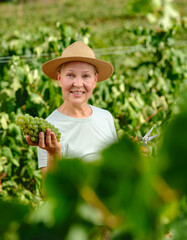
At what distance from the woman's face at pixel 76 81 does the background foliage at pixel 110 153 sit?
0.29 m

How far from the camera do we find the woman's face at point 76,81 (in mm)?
1427

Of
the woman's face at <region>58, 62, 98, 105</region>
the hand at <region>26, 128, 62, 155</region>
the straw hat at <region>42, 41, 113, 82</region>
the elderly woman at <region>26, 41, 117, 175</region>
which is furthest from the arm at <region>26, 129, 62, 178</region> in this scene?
the straw hat at <region>42, 41, 113, 82</region>

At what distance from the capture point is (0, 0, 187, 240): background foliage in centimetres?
30

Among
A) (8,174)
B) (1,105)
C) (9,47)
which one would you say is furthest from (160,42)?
(8,174)

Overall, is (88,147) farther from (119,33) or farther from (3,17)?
(3,17)

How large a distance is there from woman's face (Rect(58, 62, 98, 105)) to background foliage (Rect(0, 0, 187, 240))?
11.6 inches

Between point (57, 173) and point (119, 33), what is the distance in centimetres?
1504

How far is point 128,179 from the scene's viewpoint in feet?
0.99

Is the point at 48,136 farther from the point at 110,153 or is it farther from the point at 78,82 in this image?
the point at 110,153

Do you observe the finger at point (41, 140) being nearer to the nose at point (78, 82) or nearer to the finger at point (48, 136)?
the finger at point (48, 136)

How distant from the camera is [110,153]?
30 centimetres

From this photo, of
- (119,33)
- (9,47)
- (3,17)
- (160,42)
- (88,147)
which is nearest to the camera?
(88,147)

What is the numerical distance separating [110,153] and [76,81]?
3.71 feet

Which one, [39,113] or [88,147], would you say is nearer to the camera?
[88,147]
